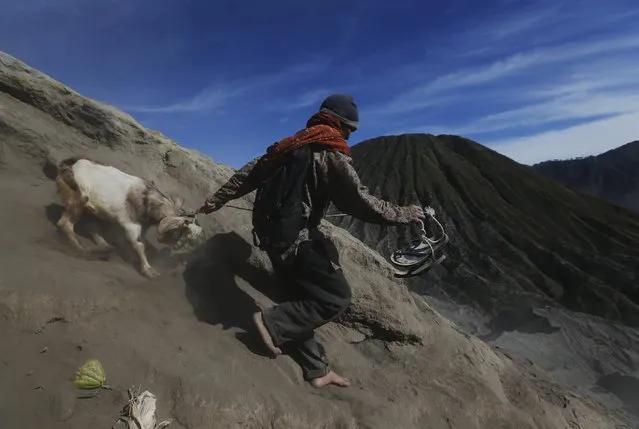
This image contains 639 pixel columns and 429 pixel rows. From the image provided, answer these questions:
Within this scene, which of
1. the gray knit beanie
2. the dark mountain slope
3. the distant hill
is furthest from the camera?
the distant hill

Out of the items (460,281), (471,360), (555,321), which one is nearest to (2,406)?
(471,360)

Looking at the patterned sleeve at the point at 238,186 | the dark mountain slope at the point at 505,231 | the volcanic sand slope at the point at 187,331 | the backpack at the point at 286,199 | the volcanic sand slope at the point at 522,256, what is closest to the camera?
the volcanic sand slope at the point at 187,331

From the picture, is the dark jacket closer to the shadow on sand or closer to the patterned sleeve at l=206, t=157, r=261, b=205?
the patterned sleeve at l=206, t=157, r=261, b=205

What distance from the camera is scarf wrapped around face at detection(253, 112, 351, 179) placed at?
115 inches

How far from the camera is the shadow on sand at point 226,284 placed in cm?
324

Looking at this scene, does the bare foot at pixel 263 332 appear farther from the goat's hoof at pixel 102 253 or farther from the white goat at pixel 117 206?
the goat's hoof at pixel 102 253

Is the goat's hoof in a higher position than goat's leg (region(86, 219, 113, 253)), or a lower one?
lower

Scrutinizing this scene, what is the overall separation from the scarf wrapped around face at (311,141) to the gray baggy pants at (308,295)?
50 cm

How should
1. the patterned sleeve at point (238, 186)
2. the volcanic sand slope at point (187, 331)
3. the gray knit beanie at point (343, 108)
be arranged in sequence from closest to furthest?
the volcanic sand slope at point (187, 331), the gray knit beanie at point (343, 108), the patterned sleeve at point (238, 186)

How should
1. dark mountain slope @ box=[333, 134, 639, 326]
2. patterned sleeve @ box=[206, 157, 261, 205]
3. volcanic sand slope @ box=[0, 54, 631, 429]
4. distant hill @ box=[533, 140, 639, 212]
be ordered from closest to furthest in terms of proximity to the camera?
1. volcanic sand slope @ box=[0, 54, 631, 429]
2. patterned sleeve @ box=[206, 157, 261, 205]
3. dark mountain slope @ box=[333, 134, 639, 326]
4. distant hill @ box=[533, 140, 639, 212]

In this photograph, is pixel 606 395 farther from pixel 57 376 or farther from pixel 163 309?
pixel 57 376

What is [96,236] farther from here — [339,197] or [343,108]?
[343,108]

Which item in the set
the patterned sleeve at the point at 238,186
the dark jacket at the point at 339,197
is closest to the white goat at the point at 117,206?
the patterned sleeve at the point at 238,186

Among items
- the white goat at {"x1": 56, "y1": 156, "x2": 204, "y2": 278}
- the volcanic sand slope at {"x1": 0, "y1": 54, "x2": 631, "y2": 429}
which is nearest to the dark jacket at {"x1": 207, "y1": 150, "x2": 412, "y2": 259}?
the volcanic sand slope at {"x1": 0, "y1": 54, "x2": 631, "y2": 429}
